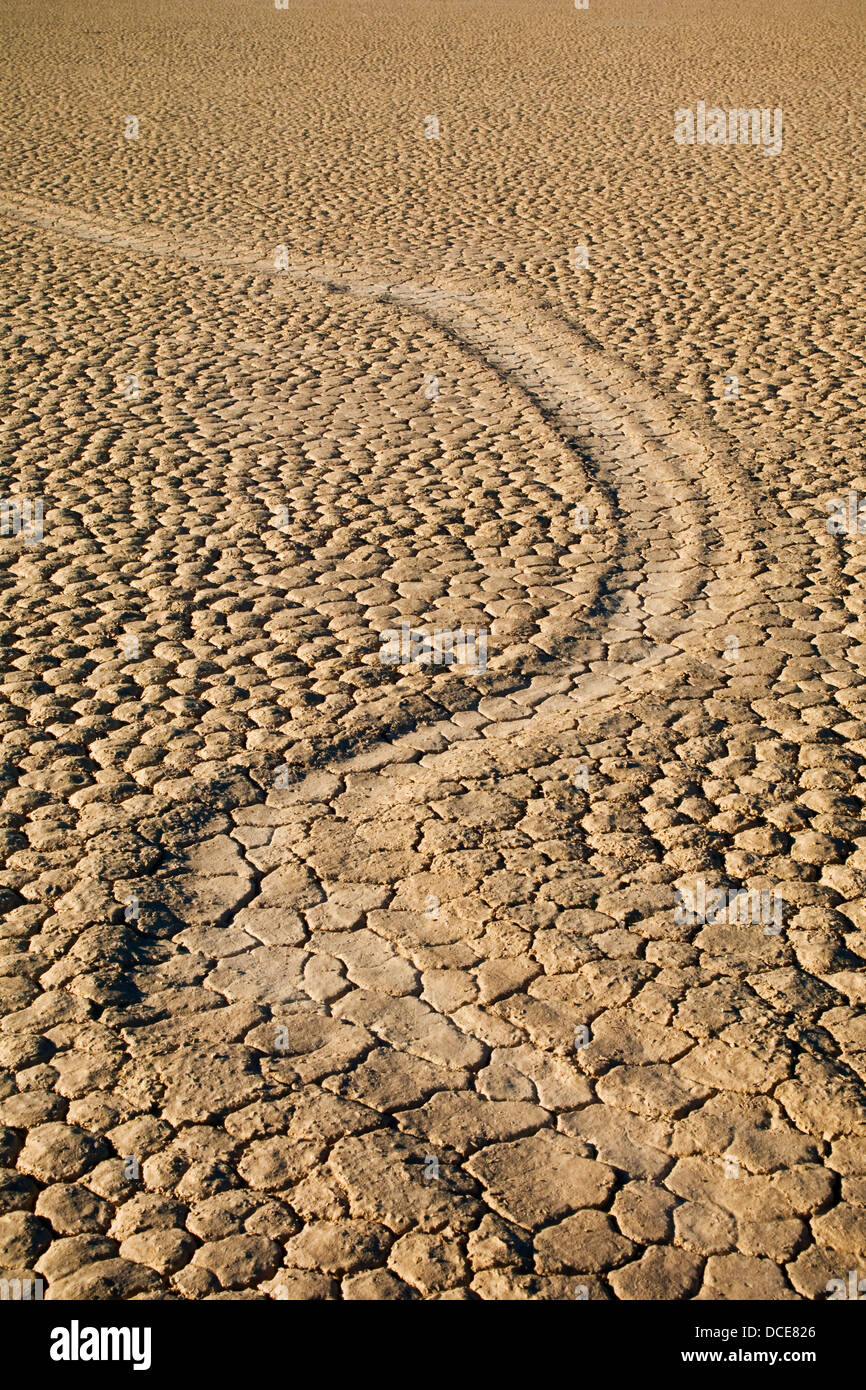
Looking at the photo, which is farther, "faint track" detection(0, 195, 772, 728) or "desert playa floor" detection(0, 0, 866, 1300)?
"faint track" detection(0, 195, 772, 728)

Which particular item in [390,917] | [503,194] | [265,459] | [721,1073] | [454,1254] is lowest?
[454,1254]

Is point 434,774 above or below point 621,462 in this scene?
below

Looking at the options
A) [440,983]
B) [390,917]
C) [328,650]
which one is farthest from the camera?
[328,650]

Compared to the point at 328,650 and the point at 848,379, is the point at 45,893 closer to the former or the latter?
the point at 328,650

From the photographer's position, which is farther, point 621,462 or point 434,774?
point 621,462

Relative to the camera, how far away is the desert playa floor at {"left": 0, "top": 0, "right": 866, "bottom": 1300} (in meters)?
2.98

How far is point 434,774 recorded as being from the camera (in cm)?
449

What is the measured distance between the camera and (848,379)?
8.09 meters

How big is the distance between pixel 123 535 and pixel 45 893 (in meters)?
2.77

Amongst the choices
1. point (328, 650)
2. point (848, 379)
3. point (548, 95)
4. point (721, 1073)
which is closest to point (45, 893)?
point (328, 650)

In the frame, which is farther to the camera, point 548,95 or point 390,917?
point 548,95

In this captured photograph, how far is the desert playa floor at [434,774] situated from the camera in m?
2.98

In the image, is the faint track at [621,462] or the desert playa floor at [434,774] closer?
the desert playa floor at [434,774]

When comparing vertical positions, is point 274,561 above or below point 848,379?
below
